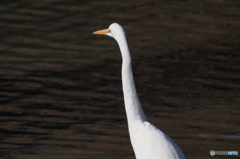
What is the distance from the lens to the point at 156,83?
24.9 ft

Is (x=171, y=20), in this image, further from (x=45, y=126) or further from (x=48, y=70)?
(x=45, y=126)

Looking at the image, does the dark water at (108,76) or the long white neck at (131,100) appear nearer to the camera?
the long white neck at (131,100)

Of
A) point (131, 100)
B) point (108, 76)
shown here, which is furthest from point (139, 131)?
point (108, 76)

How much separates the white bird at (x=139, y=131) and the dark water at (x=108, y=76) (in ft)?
3.12

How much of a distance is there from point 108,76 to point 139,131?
3384 millimetres

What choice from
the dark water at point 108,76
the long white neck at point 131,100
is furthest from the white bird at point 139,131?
the dark water at point 108,76

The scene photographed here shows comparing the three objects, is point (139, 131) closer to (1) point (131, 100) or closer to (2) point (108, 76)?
(1) point (131, 100)

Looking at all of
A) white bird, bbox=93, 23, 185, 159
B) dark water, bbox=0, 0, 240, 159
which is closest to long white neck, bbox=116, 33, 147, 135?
white bird, bbox=93, 23, 185, 159

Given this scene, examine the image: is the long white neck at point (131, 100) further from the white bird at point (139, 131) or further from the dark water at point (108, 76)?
the dark water at point (108, 76)

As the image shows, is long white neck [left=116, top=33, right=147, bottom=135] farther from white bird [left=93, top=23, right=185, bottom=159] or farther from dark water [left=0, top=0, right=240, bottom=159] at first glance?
dark water [left=0, top=0, right=240, bottom=159]

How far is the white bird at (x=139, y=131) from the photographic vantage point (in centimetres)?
427

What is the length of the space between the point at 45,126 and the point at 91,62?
7.85 feet

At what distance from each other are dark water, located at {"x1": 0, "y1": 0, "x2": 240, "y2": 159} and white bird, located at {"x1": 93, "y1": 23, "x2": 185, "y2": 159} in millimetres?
952

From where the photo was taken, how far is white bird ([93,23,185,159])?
14.0 feet
